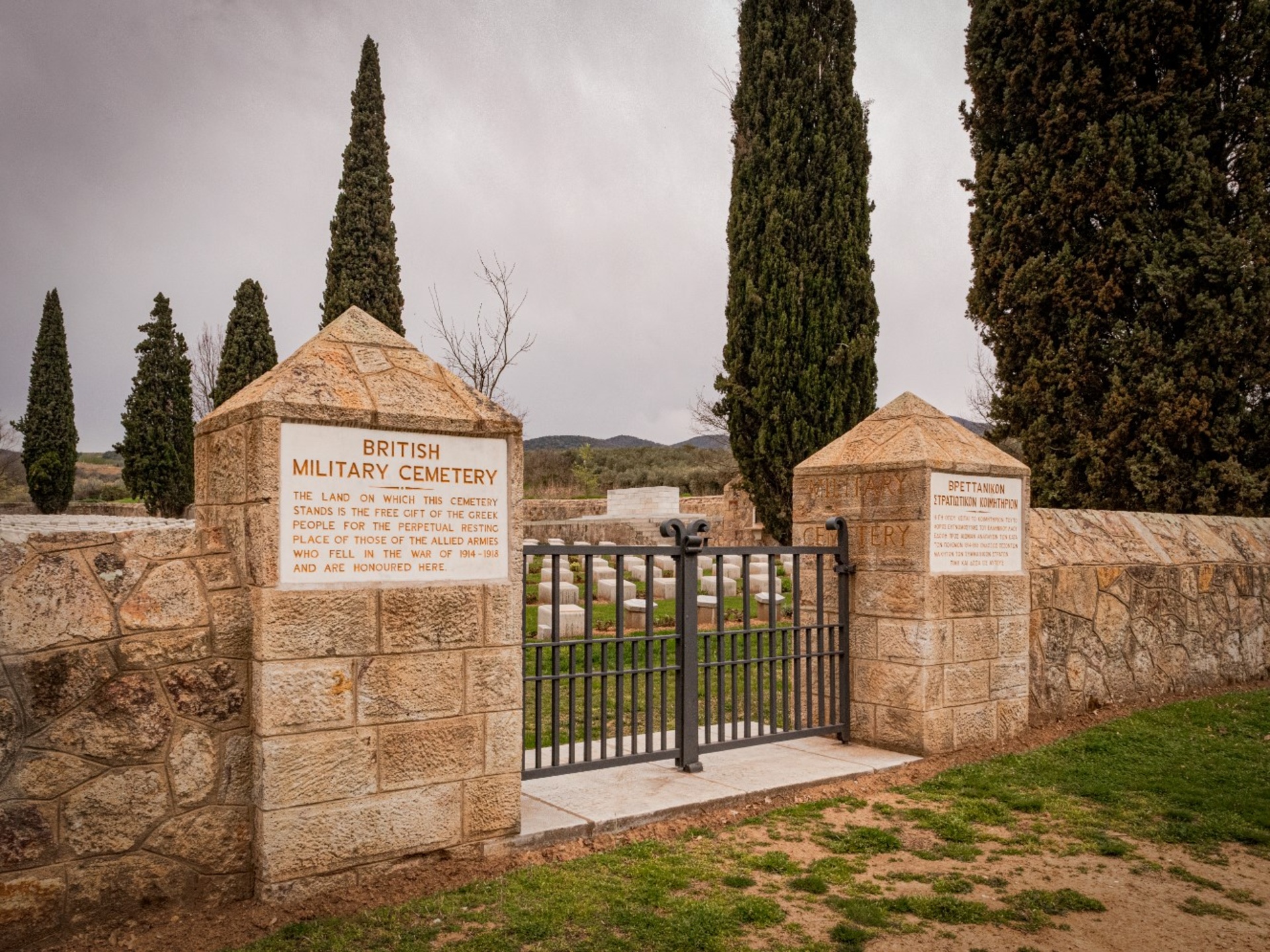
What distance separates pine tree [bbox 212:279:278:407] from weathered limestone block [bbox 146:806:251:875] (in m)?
20.5

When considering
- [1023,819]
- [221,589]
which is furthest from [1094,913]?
[221,589]

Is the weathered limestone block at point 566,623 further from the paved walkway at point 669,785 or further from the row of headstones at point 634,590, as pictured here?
the paved walkway at point 669,785

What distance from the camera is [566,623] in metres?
8.91

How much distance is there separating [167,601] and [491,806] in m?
1.51

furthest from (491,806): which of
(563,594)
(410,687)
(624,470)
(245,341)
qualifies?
(624,470)

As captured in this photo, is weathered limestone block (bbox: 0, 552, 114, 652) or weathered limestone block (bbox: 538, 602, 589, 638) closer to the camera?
weathered limestone block (bbox: 0, 552, 114, 652)

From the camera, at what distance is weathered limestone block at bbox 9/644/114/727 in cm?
302

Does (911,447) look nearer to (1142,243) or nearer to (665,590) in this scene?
(1142,243)

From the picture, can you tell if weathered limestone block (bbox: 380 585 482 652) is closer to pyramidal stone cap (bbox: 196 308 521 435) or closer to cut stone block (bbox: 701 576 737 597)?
pyramidal stone cap (bbox: 196 308 521 435)

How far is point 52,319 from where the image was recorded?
93.1ft

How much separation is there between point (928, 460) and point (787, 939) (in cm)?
312

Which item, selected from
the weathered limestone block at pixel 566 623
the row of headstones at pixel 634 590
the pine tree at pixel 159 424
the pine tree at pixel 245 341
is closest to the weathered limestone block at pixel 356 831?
the row of headstones at pixel 634 590

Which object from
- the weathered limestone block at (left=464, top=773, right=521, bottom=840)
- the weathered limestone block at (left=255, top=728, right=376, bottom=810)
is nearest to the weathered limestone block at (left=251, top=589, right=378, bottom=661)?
the weathered limestone block at (left=255, top=728, right=376, bottom=810)

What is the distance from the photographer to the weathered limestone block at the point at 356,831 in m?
3.33
